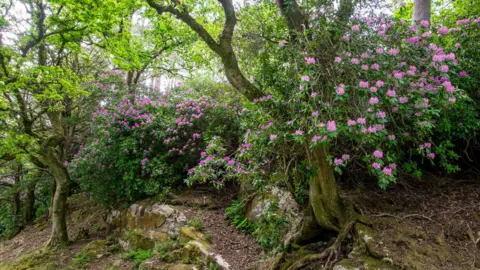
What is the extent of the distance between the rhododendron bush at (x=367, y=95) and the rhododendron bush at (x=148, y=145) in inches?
129

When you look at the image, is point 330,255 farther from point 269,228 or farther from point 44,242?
point 44,242

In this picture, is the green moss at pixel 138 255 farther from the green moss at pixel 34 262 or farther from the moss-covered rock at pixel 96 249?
the green moss at pixel 34 262

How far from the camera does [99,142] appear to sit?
280 inches

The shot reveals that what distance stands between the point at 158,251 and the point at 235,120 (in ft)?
10.6

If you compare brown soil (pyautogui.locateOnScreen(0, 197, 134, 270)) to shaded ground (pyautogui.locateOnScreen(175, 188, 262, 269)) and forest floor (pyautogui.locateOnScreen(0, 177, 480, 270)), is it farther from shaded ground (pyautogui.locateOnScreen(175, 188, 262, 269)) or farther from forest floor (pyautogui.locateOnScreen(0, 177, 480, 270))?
shaded ground (pyautogui.locateOnScreen(175, 188, 262, 269))

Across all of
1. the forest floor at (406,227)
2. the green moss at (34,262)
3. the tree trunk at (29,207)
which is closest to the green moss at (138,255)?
the forest floor at (406,227)

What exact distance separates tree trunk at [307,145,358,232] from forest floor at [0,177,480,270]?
351 millimetres

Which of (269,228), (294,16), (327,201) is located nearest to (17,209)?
(269,228)

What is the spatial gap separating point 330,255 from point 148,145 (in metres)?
5.15

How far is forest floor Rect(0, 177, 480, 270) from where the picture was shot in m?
3.03

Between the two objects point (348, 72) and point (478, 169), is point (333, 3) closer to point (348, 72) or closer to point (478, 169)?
point (348, 72)

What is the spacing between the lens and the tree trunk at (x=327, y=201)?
3.69 meters

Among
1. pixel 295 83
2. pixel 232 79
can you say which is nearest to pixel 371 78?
pixel 295 83

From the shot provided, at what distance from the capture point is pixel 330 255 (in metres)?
3.40
